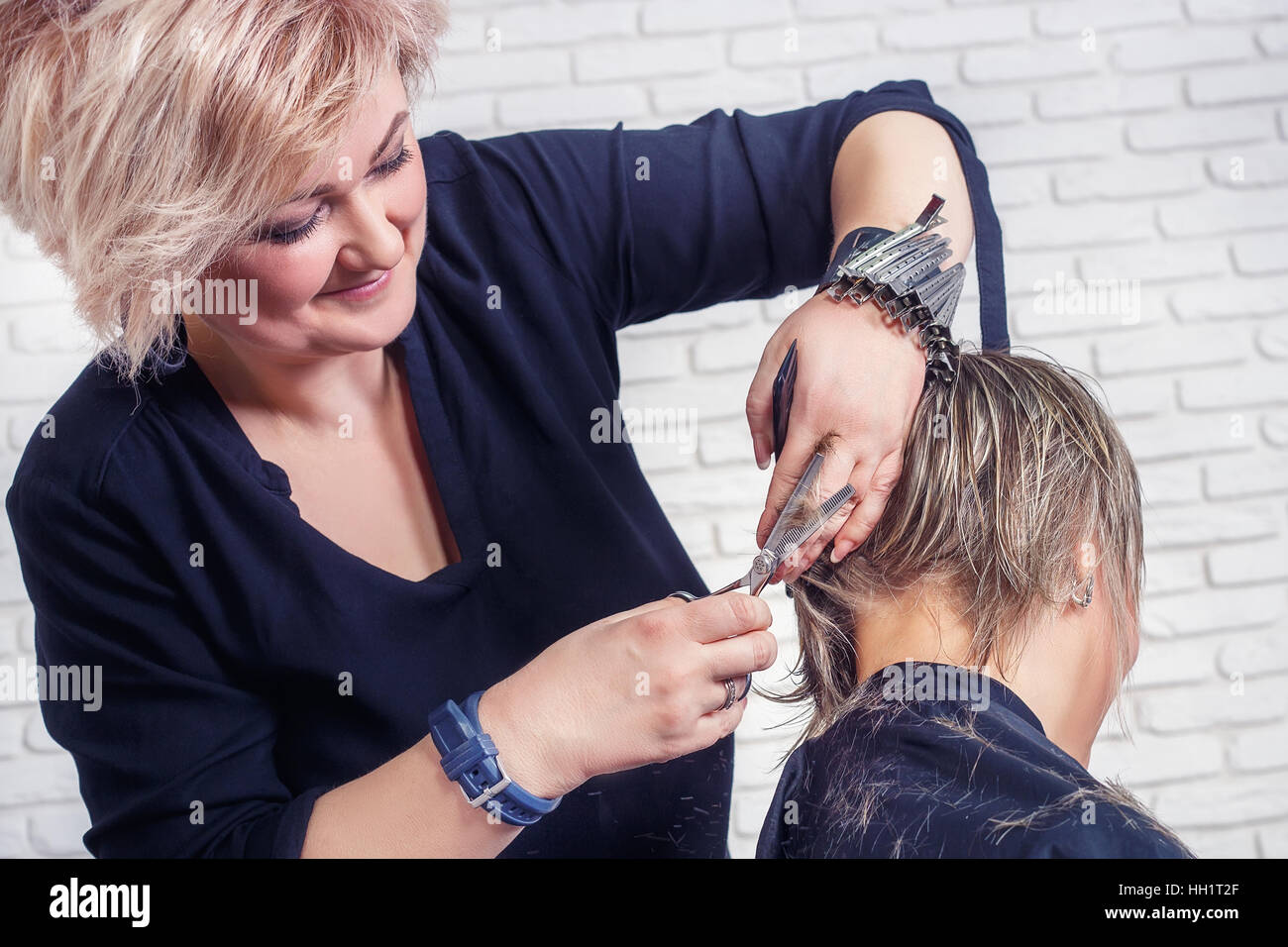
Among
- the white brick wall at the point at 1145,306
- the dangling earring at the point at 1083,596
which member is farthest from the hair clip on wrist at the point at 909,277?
the white brick wall at the point at 1145,306

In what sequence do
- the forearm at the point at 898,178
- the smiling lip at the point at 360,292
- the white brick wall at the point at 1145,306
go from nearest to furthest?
the smiling lip at the point at 360,292, the forearm at the point at 898,178, the white brick wall at the point at 1145,306

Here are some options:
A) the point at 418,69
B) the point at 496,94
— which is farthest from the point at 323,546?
the point at 496,94

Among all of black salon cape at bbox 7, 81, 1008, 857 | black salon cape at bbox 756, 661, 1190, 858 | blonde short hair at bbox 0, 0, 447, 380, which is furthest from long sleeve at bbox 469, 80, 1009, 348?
black salon cape at bbox 756, 661, 1190, 858

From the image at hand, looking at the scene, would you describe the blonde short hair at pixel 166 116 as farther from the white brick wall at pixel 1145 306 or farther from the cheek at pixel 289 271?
the white brick wall at pixel 1145 306

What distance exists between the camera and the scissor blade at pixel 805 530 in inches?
32.2

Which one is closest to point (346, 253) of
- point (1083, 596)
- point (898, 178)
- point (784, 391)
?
point (784, 391)

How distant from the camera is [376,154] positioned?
0.76 meters

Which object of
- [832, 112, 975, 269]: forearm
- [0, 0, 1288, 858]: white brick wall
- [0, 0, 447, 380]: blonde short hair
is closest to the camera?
[0, 0, 447, 380]: blonde short hair

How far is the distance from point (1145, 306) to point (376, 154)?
1.60 metres

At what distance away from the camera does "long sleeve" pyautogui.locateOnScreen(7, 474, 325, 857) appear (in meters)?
0.85

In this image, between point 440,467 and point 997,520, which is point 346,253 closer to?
point 440,467

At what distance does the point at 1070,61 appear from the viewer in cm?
188

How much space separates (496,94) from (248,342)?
45.3 inches

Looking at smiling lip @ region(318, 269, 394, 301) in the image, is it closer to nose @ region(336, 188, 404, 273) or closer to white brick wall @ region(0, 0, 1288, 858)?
nose @ region(336, 188, 404, 273)
